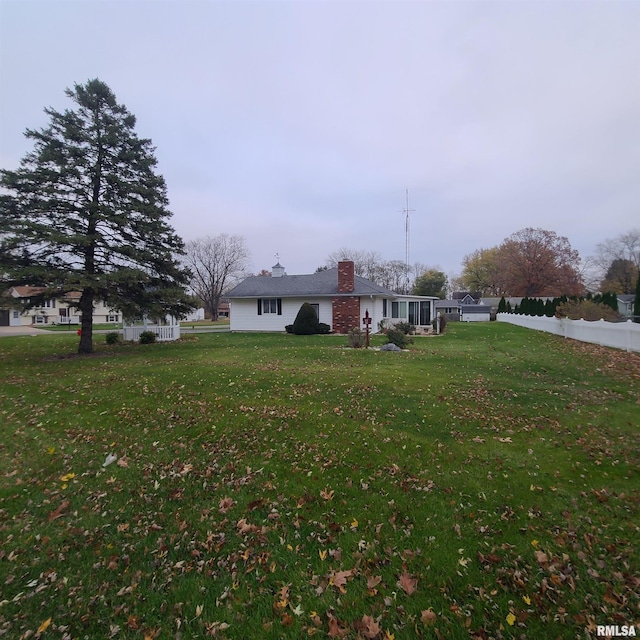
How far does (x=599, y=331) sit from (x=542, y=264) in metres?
45.6

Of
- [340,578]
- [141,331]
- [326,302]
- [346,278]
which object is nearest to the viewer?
[340,578]

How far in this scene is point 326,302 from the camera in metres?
23.8

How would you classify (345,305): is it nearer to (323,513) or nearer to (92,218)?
(92,218)

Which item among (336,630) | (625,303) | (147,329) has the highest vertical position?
(625,303)

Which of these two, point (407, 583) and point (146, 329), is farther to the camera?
point (146, 329)

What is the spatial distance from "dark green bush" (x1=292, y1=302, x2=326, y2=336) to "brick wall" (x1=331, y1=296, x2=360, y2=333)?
4.96 ft

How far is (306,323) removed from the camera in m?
22.1

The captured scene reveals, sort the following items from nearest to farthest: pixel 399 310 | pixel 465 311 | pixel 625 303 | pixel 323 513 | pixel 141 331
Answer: pixel 323 513 → pixel 141 331 → pixel 399 310 → pixel 625 303 → pixel 465 311

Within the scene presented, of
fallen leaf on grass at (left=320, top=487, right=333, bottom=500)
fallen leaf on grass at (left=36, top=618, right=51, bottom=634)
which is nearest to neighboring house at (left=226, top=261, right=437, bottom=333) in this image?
fallen leaf on grass at (left=320, top=487, right=333, bottom=500)

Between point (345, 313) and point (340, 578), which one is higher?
point (345, 313)

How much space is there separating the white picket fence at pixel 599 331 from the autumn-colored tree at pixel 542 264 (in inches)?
1412

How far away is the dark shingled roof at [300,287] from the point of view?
2366 centimetres

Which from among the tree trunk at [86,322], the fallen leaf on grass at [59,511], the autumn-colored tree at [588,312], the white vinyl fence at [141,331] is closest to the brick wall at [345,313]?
the white vinyl fence at [141,331]

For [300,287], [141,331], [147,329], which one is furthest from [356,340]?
[141,331]
